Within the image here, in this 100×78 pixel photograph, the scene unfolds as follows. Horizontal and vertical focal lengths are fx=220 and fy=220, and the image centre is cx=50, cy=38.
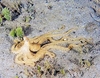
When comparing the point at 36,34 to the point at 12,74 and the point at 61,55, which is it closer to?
the point at 61,55

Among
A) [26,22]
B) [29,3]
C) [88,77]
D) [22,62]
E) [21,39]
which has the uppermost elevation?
[29,3]

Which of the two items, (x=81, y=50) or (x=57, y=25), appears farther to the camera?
(x=57, y=25)

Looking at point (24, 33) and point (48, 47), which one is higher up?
point (24, 33)

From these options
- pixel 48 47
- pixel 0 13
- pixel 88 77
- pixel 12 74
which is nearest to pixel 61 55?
pixel 48 47

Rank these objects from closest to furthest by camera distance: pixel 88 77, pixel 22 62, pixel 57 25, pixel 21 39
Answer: pixel 88 77 → pixel 22 62 → pixel 21 39 → pixel 57 25

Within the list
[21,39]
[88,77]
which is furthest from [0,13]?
[88,77]

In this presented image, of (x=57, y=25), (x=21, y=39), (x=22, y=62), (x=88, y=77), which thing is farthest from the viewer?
(x=57, y=25)
